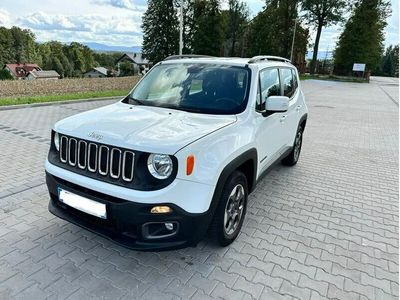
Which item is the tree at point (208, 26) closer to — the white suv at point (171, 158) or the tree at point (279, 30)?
the tree at point (279, 30)

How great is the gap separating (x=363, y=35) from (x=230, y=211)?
50244mm

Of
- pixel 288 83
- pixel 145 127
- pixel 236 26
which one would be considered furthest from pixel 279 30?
pixel 145 127

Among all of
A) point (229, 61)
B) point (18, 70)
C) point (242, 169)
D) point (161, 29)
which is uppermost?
point (161, 29)

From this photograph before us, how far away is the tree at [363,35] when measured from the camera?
4397 cm

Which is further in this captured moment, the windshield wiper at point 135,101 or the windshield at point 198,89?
the windshield wiper at point 135,101

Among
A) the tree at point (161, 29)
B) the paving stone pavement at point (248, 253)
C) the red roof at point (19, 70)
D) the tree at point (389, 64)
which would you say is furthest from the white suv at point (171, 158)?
the tree at point (389, 64)

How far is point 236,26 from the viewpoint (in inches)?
2032

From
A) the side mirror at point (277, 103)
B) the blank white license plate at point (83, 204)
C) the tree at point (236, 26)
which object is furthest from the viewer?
the tree at point (236, 26)

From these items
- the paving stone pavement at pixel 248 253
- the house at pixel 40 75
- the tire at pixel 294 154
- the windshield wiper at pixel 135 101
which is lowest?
the house at pixel 40 75

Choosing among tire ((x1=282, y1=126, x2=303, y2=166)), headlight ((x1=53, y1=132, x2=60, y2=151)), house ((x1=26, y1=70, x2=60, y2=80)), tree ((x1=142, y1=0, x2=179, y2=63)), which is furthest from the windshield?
house ((x1=26, y1=70, x2=60, y2=80))

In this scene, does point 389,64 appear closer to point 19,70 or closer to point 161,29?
point 161,29

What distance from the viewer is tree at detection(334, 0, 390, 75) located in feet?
144

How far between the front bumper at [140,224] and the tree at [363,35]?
166ft

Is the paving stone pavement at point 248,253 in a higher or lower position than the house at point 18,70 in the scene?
higher
